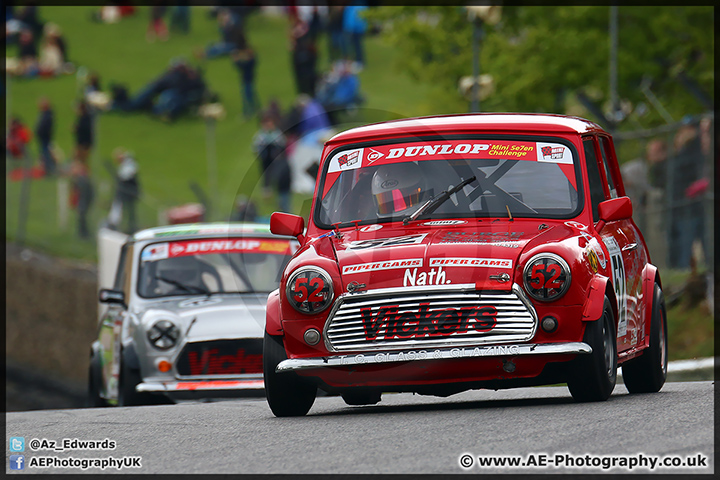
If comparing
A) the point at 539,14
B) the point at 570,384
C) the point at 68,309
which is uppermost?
the point at 539,14

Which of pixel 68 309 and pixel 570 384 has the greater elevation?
pixel 570 384

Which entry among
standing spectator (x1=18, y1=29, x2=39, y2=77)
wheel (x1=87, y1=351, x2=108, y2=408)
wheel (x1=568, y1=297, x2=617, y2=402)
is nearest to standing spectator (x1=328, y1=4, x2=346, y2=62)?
standing spectator (x1=18, y1=29, x2=39, y2=77)

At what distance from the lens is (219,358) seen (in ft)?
38.4

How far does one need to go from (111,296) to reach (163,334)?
94cm

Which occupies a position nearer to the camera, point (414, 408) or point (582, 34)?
point (414, 408)

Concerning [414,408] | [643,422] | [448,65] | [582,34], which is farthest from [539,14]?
[643,422]

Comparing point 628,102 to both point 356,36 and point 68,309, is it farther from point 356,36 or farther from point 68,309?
point 356,36

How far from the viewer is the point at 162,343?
1170cm

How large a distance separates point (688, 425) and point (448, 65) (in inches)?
994

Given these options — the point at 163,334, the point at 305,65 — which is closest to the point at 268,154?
the point at 163,334

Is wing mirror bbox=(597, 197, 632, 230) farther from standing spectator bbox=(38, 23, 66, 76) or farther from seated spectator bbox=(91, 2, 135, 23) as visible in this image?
seated spectator bbox=(91, 2, 135, 23)

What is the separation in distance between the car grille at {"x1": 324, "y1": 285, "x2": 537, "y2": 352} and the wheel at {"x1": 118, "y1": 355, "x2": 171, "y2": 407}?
4463mm

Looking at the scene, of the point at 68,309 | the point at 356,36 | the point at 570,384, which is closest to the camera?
the point at 570,384

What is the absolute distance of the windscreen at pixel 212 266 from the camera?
41.3 ft
